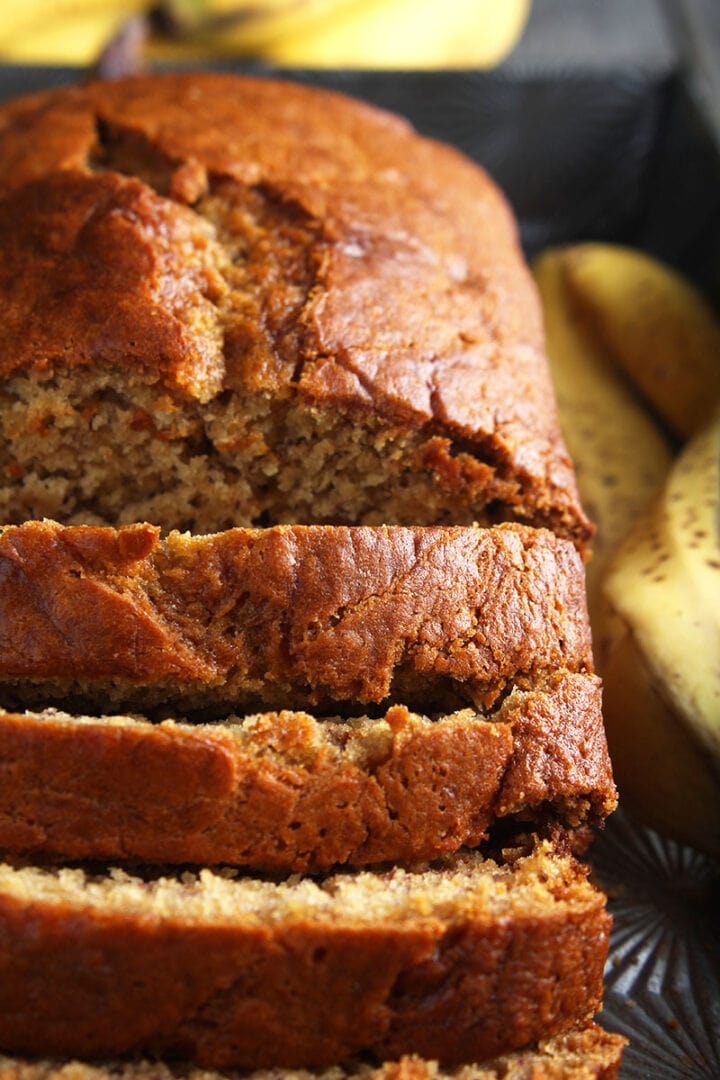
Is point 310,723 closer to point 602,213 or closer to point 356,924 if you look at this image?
point 356,924

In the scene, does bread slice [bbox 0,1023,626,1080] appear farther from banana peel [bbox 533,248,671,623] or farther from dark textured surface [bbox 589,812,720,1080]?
banana peel [bbox 533,248,671,623]

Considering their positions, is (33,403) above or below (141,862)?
above

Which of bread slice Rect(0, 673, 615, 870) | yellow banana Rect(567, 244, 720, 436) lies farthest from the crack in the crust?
yellow banana Rect(567, 244, 720, 436)

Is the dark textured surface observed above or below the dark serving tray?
below

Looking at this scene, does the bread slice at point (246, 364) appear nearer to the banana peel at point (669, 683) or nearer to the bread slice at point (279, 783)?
the banana peel at point (669, 683)

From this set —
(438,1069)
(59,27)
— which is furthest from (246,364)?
(59,27)

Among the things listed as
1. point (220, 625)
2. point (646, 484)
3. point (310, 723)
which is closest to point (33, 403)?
point (220, 625)

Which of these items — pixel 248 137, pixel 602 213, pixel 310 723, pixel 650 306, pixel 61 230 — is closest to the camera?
pixel 310 723
